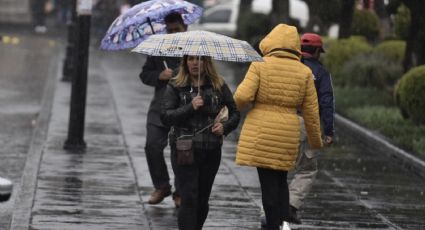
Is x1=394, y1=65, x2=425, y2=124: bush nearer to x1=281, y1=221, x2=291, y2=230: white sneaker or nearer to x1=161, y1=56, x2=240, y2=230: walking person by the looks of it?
x1=281, y1=221, x2=291, y2=230: white sneaker

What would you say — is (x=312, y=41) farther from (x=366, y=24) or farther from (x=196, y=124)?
(x=366, y=24)

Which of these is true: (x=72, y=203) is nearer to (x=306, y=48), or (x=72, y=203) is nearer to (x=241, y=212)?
(x=241, y=212)

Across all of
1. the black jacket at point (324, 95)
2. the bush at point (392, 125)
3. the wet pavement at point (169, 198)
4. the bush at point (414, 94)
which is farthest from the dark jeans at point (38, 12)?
the black jacket at point (324, 95)

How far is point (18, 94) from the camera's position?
24.1 meters

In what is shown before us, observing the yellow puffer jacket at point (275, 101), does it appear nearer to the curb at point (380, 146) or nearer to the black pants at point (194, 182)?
the black pants at point (194, 182)

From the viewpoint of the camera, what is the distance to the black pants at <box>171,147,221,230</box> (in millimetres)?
9406

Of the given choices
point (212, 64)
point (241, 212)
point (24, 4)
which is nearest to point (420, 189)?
point (241, 212)

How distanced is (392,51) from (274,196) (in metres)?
15.6

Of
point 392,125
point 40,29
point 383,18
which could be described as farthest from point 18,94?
point 40,29

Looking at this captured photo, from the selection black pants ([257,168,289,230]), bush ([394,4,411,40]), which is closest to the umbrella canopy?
black pants ([257,168,289,230])

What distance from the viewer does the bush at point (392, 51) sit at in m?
24.7

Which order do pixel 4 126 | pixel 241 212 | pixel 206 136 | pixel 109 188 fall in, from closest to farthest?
pixel 206 136 < pixel 241 212 < pixel 109 188 < pixel 4 126

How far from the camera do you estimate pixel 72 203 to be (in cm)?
1180

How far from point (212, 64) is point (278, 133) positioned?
718mm
